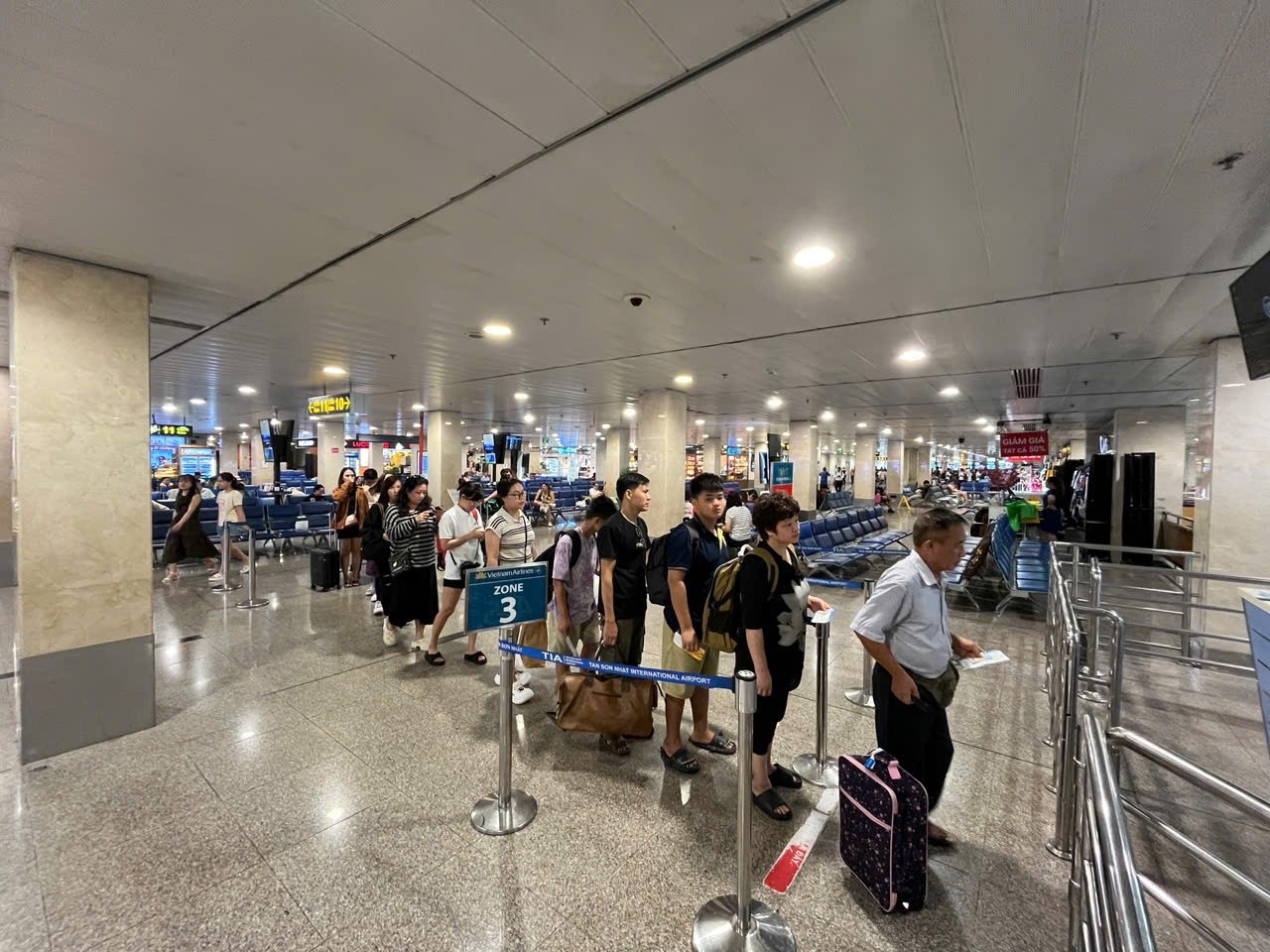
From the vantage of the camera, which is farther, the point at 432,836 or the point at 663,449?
the point at 663,449

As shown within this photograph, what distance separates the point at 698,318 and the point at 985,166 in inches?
133

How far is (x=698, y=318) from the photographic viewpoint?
5.97 meters

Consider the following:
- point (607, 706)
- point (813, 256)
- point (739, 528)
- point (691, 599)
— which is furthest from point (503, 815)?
point (739, 528)

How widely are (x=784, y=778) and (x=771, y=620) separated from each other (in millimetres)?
1254

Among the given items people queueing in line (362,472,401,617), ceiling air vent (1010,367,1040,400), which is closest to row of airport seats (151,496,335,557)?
people queueing in line (362,472,401,617)

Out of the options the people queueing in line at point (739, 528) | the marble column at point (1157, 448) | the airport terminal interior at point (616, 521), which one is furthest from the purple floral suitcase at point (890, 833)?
the marble column at point (1157, 448)

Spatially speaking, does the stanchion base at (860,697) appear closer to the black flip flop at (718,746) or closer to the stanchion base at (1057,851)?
the black flip flop at (718,746)

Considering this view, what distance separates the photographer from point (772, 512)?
2877 mm

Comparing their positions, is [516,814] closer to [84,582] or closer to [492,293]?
[84,582]

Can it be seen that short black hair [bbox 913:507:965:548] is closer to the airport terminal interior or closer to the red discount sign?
the airport terminal interior

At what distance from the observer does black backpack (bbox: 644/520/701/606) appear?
325cm

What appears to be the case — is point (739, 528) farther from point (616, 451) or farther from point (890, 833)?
point (616, 451)

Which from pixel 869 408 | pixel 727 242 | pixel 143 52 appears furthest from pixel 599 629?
pixel 869 408

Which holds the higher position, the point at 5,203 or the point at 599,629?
the point at 5,203
